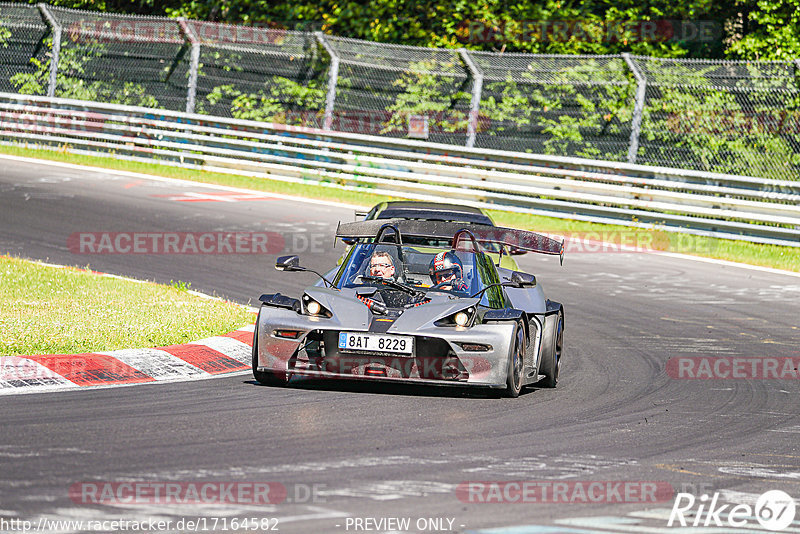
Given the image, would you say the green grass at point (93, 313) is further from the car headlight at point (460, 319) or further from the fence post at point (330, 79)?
the fence post at point (330, 79)

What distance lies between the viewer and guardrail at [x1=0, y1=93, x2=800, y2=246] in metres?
19.0

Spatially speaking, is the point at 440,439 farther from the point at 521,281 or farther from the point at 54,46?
the point at 54,46

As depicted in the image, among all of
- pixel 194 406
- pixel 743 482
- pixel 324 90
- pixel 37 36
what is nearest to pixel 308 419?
pixel 194 406

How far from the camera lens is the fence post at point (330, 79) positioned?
22766 mm

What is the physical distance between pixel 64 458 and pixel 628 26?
77.4 ft

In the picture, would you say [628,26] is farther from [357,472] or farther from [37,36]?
[357,472]

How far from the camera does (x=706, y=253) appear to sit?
18.2 meters

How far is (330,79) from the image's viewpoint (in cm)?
2291

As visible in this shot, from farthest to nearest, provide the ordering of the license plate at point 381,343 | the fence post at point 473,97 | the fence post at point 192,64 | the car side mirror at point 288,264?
1. the fence post at point 192,64
2. the fence post at point 473,97
3. the car side mirror at point 288,264
4. the license plate at point 381,343

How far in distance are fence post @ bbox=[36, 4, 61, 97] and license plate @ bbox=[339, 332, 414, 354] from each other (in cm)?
1932

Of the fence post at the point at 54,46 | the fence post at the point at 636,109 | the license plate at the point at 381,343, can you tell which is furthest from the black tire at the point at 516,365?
the fence post at the point at 54,46

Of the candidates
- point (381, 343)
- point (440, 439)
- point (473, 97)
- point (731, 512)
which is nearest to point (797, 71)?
point (473, 97)

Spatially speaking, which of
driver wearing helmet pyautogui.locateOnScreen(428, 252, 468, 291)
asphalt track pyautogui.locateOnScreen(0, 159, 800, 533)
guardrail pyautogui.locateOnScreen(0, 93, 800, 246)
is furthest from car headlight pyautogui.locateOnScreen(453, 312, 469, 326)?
guardrail pyautogui.locateOnScreen(0, 93, 800, 246)

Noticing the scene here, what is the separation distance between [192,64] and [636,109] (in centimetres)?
944
